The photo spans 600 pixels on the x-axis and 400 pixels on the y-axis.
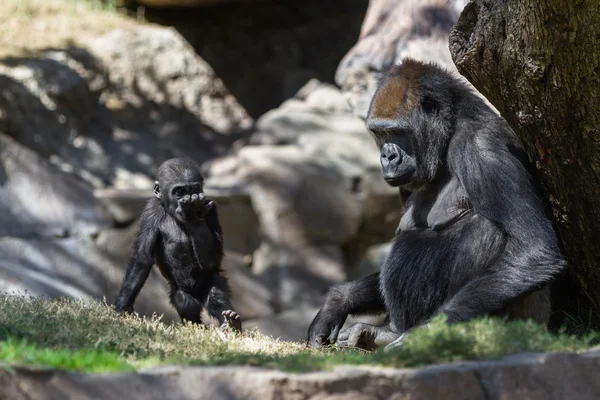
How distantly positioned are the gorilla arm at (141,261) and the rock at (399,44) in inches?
94.8

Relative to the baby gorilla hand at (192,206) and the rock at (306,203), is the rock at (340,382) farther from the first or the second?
the rock at (306,203)

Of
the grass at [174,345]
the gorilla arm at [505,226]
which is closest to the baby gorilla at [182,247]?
the grass at [174,345]

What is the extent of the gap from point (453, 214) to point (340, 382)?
1.93 m

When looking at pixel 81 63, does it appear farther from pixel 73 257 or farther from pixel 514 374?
pixel 514 374

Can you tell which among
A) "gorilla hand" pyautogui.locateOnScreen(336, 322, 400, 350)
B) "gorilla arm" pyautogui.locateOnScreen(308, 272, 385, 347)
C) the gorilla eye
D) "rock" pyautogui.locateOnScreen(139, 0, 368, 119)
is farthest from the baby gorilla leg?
"rock" pyautogui.locateOnScreen(139, 0, 368, 119)

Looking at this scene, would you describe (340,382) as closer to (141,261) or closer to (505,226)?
(505,226)

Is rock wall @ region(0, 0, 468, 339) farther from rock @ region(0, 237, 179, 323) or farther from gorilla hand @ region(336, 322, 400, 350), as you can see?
gorilla hand @ region(336, 322, 400, 350)

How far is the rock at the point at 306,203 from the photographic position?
34.3ft

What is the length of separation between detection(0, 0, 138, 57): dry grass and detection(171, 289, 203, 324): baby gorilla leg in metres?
6.51

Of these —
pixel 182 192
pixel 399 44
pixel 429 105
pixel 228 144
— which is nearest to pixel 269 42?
pixel 228 144

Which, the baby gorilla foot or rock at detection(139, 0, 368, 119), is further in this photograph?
rock at detection(139, 0, 368, 119)

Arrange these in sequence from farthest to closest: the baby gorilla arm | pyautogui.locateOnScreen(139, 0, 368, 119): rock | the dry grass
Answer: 1. pyautogui.locateOnScreen(139, 0, 368, 119): rock
2. the dry grass
3. the baby gorilla arm

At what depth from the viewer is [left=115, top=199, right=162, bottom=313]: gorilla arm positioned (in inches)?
231

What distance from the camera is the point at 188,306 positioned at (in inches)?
233
